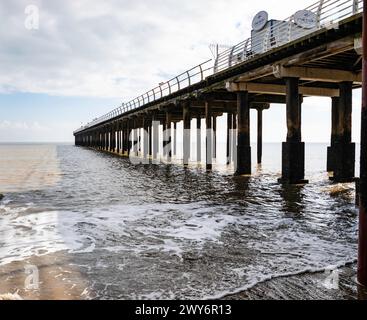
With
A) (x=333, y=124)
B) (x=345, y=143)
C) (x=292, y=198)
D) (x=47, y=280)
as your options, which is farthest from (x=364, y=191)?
(x=333, y=124)

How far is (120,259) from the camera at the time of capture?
5184 millimetres

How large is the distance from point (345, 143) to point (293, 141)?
7.96 ft

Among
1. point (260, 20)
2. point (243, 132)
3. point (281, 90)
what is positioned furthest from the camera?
point (260, 20)

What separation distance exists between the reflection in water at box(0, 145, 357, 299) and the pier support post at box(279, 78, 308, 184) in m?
2.27

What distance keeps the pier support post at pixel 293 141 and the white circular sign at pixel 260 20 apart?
638 centimetres

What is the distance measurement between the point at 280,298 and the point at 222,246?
6.60 feet

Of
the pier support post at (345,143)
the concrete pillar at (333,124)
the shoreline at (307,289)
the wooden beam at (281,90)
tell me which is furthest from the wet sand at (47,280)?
the concrete pillar at (333,124)

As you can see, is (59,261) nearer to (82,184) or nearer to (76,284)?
(76,284)

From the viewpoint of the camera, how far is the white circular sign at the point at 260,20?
732 inches

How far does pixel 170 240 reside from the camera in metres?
6.18

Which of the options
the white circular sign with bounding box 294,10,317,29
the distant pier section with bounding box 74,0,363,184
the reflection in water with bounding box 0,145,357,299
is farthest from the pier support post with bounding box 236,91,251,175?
the reflection in water with bounding box 0,145,357,299

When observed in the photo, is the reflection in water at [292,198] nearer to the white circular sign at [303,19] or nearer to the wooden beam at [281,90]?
the white circular sign at [303,19]

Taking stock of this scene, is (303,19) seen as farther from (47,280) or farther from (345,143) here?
(47,280)

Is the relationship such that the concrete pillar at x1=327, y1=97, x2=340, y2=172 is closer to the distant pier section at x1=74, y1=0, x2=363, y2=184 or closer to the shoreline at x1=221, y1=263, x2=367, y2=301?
the distant pier section at x1=74, y1=0, x2=363, y2=184
